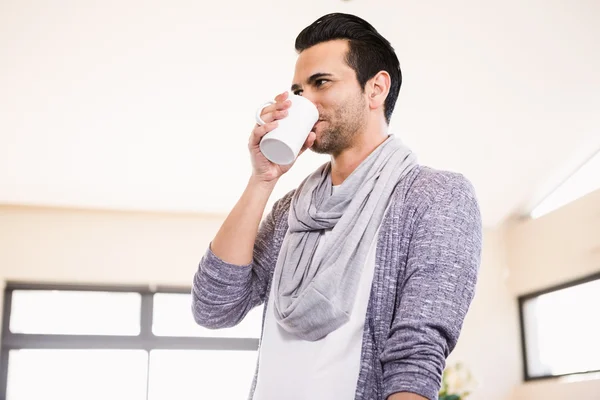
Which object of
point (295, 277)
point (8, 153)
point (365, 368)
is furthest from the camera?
point (8, 153)

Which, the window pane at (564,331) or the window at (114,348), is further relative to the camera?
the window at (114,348)

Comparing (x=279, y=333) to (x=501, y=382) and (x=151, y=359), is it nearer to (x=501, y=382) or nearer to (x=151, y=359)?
(x=151, y=359)

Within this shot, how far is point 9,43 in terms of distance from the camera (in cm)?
416

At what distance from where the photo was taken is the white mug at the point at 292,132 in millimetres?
1147

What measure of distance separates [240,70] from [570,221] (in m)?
2.61

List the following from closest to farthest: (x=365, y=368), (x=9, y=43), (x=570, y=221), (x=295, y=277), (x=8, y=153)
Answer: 1. (x=365, y=368)
2. (x=295, y=277)
3. (x=9, y=43)
4. (x=8, y=153)
5. (x=570, y=221)

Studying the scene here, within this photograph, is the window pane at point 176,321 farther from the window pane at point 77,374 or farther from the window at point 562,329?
the window at point 562,329

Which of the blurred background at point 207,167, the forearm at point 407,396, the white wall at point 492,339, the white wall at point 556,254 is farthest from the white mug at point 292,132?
the white wall at point 492,339

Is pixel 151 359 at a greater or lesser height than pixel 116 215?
lesser

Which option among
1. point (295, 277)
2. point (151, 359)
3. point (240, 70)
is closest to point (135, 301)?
point (151, 359)

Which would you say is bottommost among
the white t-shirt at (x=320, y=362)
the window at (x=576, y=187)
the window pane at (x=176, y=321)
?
the white t-shirt at (x=320, y=362)

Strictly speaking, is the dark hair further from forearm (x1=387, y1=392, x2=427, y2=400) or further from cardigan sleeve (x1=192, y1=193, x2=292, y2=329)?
forearm (x1=387, y1=392, x2=427, y2=400)

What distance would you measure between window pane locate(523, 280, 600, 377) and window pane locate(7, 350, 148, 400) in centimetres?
296

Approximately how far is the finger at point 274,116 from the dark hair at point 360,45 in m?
0.16
